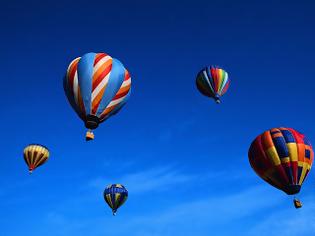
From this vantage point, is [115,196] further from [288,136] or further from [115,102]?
[288,136]

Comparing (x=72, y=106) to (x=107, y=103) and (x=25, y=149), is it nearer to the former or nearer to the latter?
(x=107, y=103)

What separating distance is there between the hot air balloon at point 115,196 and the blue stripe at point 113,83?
23.8 meters

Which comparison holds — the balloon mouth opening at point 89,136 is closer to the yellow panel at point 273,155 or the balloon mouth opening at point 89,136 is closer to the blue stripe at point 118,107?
the blue stripe at point 118,107

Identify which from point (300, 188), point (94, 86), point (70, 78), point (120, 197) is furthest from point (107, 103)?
point (120, 197)

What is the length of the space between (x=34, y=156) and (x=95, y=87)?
82.7 ft

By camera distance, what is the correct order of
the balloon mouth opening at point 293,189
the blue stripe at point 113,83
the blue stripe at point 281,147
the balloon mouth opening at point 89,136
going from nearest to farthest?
the balloon mouth opening at point 89,136, the blue stripe at point 113,83, the balloon mouth opening at point 293,189, the blue stripe at point 281,147

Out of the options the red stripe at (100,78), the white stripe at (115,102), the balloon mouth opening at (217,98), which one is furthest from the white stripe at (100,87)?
the balloon mouth opening at (217,98)

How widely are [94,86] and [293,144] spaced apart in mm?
12612

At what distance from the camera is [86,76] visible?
21219 mm

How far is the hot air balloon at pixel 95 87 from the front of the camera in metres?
20.5

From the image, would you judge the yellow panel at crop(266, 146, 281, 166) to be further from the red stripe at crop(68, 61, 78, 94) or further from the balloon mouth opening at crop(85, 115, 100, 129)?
the red stripe at crop(68, 61, 78, 94)

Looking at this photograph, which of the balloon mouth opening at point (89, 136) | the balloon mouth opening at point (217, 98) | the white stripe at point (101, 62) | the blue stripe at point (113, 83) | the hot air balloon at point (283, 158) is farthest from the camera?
the balloon mouth opening at point (217, 98)

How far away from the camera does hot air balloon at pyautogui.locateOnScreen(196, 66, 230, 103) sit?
36.3 meters

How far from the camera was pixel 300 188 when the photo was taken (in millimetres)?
23234
